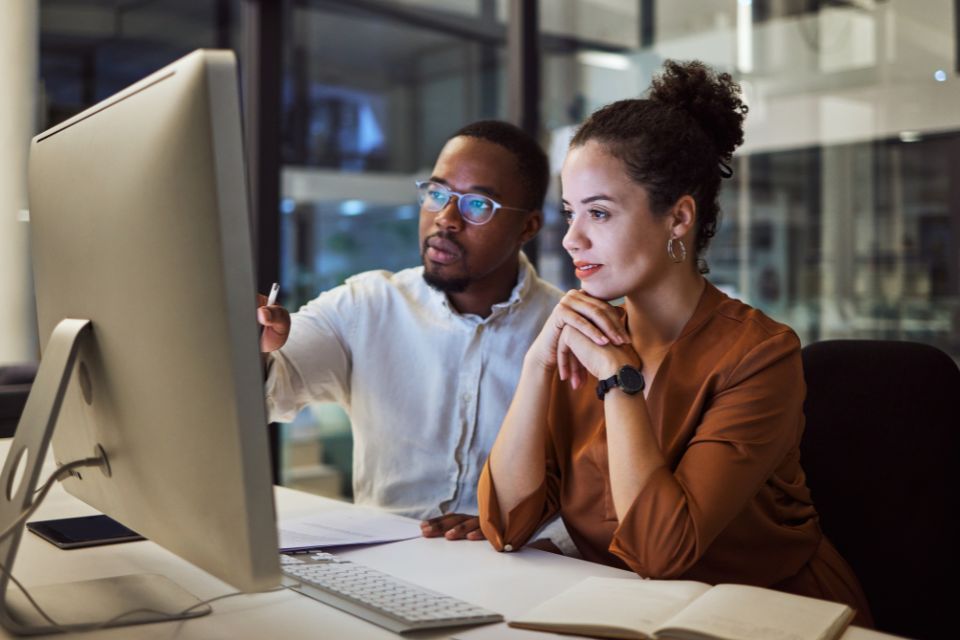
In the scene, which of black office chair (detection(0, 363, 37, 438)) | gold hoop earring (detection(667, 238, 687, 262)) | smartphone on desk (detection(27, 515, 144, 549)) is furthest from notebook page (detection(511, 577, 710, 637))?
black office chair (detection(0, 363, 37, 438))

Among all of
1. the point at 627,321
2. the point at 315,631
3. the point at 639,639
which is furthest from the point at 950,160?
the point at 315,631

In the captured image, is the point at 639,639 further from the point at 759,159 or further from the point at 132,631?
the point at 759,159

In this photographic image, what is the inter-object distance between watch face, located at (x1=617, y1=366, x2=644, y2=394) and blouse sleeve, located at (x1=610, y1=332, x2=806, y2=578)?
12 centimetres

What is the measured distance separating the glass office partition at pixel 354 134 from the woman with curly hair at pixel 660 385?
8.96 ft

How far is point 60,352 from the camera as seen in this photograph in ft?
3.53

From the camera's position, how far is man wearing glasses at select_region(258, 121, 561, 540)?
2037 millimetres

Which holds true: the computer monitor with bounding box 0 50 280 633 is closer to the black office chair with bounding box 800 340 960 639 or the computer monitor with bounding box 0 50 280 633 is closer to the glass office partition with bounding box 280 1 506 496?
the black office chair with bounding box 800 340 960 639

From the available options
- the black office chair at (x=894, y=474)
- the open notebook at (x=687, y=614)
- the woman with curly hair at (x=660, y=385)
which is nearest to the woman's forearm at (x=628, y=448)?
the woman with curly hair at (x=660, y=385)

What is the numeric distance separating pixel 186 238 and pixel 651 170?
2.97 feet

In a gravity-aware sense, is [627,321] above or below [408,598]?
above

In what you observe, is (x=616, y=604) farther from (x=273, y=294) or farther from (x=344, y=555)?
(x=273, y=294)

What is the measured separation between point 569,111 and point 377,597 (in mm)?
2692

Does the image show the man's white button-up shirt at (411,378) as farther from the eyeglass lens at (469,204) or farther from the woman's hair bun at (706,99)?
the woman's hair bun at (706,99)

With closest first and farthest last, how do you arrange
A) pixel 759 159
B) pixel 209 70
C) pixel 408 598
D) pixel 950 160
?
1. pixel 209 70
2. pixel 408 598
3. pixel 950 160
4. pixel 759 159
